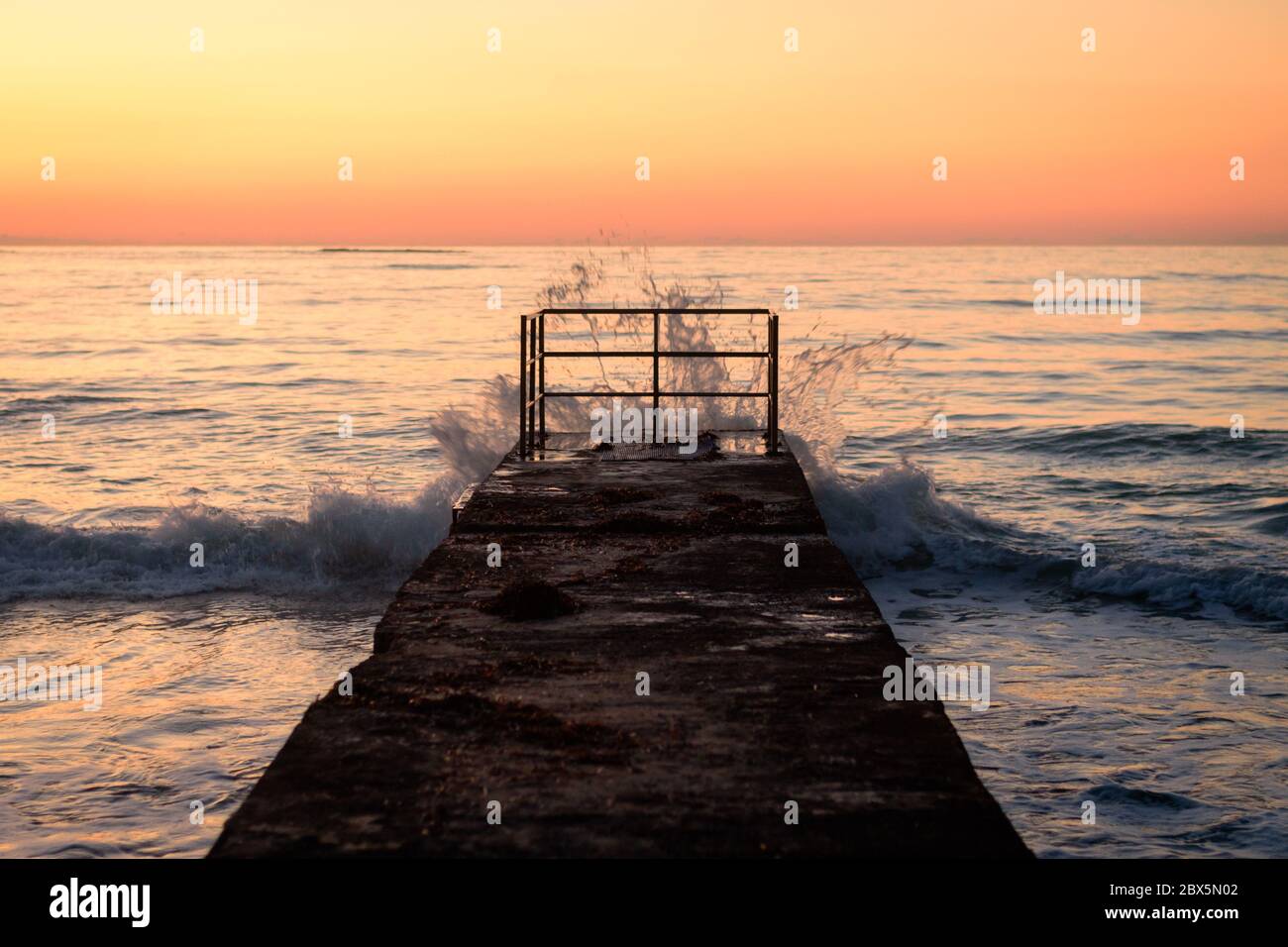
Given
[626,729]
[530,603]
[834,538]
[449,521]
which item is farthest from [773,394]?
[626,729]

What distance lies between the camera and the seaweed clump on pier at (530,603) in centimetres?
585

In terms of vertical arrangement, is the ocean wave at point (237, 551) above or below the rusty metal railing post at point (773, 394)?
below

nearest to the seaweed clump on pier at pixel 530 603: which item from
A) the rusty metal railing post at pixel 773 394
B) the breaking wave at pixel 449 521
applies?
the rusty metal railing post at pixel 773 394

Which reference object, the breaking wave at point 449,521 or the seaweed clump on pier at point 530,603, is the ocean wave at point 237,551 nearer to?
the breaking wave at point 449,521

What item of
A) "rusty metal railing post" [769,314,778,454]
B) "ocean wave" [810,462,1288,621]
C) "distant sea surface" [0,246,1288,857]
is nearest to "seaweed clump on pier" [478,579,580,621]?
"distant sea surface" [0,246,1288,857]

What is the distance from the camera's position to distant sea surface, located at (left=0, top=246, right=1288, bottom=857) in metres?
7.25

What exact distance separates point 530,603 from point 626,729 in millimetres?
1625

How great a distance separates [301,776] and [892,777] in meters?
1.87

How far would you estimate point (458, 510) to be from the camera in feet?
28.3

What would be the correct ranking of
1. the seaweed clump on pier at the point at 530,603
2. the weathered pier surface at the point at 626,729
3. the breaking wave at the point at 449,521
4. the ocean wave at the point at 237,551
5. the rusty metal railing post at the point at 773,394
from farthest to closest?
the ocean wave at the point at 237,551, the breaking wave at the point at 449,521, the rusty metal railing post at the point at 773,394, the seaweed clump on pier at the point at 530,603, the weathered pier surface at the point at 626,729

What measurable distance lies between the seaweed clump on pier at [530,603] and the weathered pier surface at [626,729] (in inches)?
0.5

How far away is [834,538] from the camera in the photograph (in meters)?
14.0
